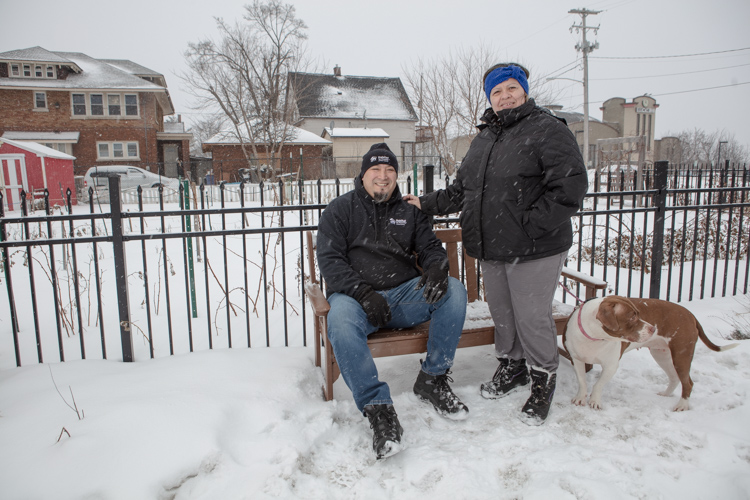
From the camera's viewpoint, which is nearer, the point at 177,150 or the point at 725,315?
the point at 725,315

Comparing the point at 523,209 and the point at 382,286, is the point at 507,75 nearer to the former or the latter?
the point at 523,209

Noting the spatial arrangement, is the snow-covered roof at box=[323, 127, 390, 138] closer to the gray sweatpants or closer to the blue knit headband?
the blue knit headband

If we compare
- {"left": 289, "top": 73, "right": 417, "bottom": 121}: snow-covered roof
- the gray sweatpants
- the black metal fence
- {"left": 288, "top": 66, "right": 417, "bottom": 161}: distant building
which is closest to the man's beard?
the black metal fence

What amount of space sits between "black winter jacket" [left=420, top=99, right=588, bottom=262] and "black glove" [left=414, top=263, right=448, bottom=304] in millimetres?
290

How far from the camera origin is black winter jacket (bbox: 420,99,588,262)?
2.35 meters

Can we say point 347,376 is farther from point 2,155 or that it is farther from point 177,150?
point 177,150

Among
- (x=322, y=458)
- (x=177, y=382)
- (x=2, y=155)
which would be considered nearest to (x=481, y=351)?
(x=322, y=458)

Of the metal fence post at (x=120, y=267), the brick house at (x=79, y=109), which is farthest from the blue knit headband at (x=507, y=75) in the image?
the brick house at (x=79, y=109)

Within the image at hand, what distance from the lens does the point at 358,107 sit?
3706 centimetres

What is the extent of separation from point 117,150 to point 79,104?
335 centimetres

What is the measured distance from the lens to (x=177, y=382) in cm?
274

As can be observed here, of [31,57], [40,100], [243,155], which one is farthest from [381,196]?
[31,57]

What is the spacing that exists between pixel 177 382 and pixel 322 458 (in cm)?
113

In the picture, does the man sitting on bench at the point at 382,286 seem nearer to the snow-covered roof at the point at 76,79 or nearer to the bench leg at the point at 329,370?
the bench leg at the point at 329,370
